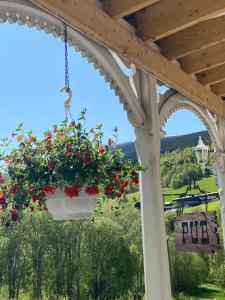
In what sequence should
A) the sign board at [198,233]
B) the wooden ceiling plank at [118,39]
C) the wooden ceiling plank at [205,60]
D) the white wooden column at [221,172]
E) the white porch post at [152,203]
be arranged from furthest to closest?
the white wooden column at [221,172], the sign board at [198,233], the wooden ceiling plank at [205,60], the white porch post at [152,203], the wooden ceiling plank at [118,39]

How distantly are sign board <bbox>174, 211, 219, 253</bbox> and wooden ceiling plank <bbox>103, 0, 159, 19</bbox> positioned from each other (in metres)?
1.72

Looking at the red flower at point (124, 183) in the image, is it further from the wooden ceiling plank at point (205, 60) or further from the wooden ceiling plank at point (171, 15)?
the wooden ceiling plank at point (205, 60)

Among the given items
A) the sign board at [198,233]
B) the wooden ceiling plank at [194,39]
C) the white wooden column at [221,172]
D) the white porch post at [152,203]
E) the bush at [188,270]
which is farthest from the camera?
the bush at [188,270]

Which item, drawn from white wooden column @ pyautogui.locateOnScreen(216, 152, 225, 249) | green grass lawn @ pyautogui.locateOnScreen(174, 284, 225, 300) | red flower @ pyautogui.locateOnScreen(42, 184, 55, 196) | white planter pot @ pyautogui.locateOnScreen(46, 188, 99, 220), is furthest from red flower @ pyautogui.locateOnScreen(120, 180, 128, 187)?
green grass lawn @ pyautogui.locateOnScreen(174, 284, 225, 300)

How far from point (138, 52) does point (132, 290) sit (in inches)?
659

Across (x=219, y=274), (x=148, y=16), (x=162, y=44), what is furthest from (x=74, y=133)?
(x=219, y=274)

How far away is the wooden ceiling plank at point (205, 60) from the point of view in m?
2.19

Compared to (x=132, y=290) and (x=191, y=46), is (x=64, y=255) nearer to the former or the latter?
(x=132, y=290)

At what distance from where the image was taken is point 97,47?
5.62 feet

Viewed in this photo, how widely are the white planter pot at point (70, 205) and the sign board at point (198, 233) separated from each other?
146 centimetres

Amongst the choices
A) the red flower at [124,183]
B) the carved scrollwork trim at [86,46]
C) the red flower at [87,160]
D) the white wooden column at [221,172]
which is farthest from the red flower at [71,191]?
the white wooden column at [221,172]

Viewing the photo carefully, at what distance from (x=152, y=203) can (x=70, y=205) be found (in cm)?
57

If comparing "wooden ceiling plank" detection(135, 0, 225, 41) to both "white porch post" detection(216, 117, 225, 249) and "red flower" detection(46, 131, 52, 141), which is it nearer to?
"red flower" detection(46, 131, 52, 141)

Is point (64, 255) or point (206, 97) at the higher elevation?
point (206, 97)
